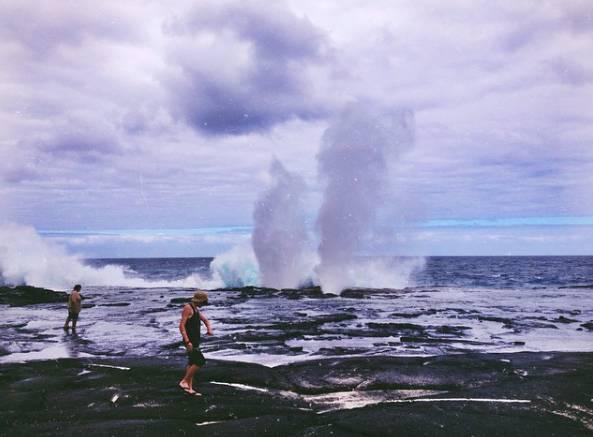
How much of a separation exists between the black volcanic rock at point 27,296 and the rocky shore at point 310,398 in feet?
93.0

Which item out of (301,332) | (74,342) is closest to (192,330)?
(74,342)

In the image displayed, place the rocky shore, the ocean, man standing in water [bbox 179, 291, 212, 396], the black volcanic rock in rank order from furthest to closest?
the black volcanic rock, the ocean, man standing in water [bbox 179, 291, 212, 396], the rocky shore

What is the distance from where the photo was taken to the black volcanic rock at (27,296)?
122 ft

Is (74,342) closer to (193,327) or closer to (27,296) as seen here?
(193,327)

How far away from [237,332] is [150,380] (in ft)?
30.2

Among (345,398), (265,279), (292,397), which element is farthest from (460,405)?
(265,279)

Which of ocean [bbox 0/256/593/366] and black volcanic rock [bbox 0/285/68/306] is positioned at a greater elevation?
ocean [bbox 0/256/593/366]

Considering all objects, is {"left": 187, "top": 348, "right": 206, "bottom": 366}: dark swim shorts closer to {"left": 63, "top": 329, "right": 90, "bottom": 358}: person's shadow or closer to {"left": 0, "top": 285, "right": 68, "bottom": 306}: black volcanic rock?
{"left": 63, "top": 329, "right": 90, "bottom": 358}: person's shadow

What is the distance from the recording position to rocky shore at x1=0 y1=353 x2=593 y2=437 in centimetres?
725

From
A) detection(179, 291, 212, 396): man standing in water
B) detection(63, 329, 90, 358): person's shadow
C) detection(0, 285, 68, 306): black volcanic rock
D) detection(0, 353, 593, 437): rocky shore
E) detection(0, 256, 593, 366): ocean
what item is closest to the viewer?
detection(0, 353, 593, 437): rocky shore

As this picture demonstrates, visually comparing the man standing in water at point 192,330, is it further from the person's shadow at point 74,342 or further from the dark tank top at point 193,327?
the person's shadow at point 74,342

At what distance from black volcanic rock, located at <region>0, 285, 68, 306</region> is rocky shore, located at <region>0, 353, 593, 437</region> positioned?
2834cm

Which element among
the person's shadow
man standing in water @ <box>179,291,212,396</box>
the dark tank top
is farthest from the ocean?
the dark tank top

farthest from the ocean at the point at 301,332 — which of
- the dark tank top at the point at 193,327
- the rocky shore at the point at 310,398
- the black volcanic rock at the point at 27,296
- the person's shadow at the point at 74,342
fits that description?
the black volcanic rock at the point at 27,296
